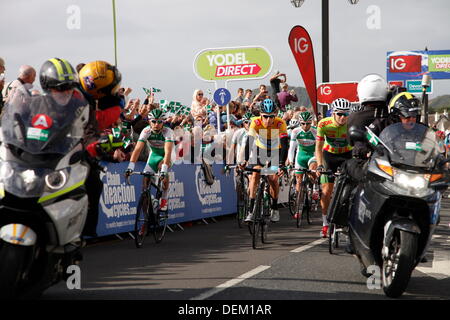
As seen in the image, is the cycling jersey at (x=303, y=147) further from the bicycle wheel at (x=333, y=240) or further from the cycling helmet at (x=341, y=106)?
the bicycle wheel at (x=333, y=240)

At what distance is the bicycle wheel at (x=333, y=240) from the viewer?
32.4 feet

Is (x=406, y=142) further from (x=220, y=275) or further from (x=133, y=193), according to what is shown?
(x=133, y=193)

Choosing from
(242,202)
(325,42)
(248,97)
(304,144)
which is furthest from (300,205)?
(248,97)

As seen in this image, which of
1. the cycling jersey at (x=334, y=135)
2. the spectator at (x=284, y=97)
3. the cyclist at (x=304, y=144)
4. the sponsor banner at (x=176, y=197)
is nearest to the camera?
the cycling jersey at (x=334, y=135)

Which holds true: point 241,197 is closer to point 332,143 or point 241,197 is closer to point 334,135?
point 332,143

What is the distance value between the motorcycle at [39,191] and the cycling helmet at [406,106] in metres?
3.16

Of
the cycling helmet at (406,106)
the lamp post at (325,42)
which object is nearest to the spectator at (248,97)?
the lamp post at (325,42)

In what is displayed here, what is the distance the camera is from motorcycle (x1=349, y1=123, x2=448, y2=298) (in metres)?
6.29

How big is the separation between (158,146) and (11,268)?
7.30 metres

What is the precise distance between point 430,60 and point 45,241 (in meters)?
67.8

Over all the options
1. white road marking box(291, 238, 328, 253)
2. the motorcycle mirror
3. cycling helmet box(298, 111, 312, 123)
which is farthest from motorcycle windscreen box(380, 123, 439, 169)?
cycling helmet box(298, 111, 312, 123)

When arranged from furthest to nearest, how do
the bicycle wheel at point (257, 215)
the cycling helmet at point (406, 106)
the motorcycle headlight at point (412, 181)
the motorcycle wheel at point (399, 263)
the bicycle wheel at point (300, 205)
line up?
the bicycle wheel at point (300, 205)
the bicycle wheel at point (257, 215)
the cycling helmet at point (406, 106)
the motorcycle headlight at point (412, 181)
the motorcycle wheel at point (399, 263)

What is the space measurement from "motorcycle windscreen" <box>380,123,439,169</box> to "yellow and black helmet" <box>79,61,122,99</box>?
258 centimetres

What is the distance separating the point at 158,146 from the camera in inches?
476
